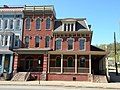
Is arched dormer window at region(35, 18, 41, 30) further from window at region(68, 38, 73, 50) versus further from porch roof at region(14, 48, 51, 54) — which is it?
window at region(68, 38, 73, 50)

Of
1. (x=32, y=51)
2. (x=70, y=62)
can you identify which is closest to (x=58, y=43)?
(x=70, y=62)

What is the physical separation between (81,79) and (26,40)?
11.8m

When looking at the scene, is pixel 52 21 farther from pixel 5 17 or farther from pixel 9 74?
pixel 9 74

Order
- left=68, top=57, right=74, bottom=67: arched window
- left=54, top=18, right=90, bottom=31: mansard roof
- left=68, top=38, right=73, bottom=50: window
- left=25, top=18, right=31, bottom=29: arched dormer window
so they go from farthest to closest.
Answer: left=25, top=18, right=31, bottom=29: arched dormer window < left=54, top=18, right=90, bottom=31: mansard roof < left=68, top=38, right=73, bottom=50: window < left=68, top=57, right=74, bottom=67: arched window

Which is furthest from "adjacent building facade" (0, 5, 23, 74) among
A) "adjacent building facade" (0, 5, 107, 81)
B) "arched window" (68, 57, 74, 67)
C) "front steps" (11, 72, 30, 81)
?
"arched window" (68, 57, 74, 67)

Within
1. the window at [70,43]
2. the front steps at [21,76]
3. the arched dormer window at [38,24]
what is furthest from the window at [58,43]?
the front steps at [21,76]

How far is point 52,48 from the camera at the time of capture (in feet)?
125

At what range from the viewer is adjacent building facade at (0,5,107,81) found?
116 feet

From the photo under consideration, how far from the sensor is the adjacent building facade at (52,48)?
3550cm

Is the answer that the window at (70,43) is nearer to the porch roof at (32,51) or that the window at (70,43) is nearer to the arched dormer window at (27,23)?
the porch roof at (32,51)

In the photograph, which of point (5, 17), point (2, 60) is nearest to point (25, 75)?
point (2, 60)

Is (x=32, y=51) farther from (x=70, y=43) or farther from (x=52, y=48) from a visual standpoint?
(x=70, y=43)

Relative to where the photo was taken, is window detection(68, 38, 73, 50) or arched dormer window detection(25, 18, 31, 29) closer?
window detection(68, 38, 73, 50)

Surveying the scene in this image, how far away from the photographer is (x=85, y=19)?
40188mm
